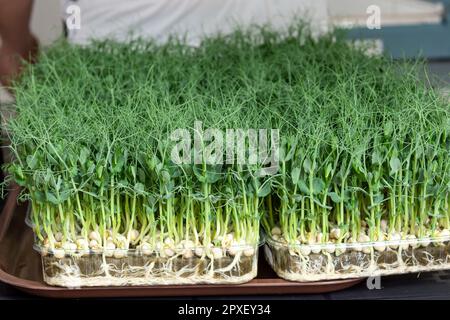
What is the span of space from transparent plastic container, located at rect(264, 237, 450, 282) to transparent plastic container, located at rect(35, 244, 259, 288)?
65 mm

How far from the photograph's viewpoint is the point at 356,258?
3.73ft

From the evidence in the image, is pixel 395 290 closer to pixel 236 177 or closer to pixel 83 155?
pixel 236 177

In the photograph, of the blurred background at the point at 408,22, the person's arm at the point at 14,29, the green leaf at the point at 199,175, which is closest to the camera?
the green leaf at the point at 199,175

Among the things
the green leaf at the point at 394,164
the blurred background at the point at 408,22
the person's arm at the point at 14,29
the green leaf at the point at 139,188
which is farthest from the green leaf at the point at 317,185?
the blurred background at the point at 408,22

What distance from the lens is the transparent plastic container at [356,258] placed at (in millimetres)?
1124

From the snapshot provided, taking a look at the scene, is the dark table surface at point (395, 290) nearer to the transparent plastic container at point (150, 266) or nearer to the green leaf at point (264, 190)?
the transparent plastic container at point (150, 266)

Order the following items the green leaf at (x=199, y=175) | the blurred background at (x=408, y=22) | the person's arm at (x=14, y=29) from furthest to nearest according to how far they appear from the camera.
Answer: the blurred background at (x=408, y=22), the person's arm at (x=14, y=29), the green leaf at (x=199, y=175)

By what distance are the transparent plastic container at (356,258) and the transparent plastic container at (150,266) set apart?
0.21ft

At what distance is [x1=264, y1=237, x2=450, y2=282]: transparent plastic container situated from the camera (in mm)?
1124

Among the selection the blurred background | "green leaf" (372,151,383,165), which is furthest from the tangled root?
the blurred background

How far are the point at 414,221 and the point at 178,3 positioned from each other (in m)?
1.91

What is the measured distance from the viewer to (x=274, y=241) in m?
Answer: 1.15

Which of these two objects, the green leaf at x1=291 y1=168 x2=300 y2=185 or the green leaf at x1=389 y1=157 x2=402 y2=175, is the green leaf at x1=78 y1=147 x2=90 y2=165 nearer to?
the green leaf at x1=291 y1=168 x2=300 y2=185
